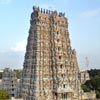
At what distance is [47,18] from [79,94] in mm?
18317

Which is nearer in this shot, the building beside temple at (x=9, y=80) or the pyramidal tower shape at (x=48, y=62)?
the pyramidal tower shape at (x=48, y=62)

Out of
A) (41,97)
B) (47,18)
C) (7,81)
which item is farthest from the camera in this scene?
(7,81)

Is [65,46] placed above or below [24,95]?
above

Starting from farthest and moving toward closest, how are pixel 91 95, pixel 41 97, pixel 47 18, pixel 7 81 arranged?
pixel 7 81 → pixel 91 95 → pixel 47 18 → pixel 41 97

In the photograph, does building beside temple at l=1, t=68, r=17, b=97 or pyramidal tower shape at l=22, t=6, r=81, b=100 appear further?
building beside temple at l=1, t=68, r=17, b=97

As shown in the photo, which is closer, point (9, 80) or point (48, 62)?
point (48, 62)

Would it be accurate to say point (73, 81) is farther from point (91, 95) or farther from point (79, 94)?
point (91, 95)

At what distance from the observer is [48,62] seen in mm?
59906

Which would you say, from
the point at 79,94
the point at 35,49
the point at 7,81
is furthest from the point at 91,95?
the point at 7,81

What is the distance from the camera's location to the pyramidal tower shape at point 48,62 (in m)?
58.1

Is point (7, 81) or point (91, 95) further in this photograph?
point (7, 81)

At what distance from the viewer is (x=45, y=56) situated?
5941 cm

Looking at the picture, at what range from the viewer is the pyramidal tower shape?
58094 mm

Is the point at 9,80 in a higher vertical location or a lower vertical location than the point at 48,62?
lower
